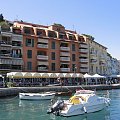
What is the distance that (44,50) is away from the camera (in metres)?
85.7

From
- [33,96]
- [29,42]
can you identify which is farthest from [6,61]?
[33,96]

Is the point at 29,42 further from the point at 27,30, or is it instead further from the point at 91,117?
the point at 91,117

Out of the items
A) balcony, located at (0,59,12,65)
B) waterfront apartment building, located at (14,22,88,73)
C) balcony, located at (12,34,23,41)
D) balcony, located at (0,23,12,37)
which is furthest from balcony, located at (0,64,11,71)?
balcony, located at (0,23,12,37)

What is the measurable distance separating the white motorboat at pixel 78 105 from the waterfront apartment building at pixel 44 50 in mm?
38144

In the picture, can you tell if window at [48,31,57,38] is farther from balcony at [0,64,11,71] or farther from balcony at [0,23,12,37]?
balcony at [0,64,11,71]

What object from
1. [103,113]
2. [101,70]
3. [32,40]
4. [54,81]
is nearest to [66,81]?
[54,81]

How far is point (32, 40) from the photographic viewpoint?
271 feet

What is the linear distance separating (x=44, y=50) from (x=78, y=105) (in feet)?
167

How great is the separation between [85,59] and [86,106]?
59764mm

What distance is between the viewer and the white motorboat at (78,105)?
112 ft

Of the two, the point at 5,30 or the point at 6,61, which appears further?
the point at 5,30

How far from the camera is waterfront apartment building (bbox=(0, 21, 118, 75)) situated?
251 ft

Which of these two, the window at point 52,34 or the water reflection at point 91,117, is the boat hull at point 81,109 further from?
the window at point 52,34

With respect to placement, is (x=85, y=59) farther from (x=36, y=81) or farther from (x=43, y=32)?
(x=36, y=81)
